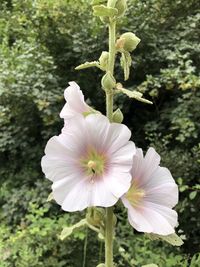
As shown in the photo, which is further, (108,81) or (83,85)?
(83,85)

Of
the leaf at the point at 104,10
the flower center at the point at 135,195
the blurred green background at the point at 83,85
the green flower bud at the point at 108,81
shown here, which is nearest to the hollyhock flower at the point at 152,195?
the flower center at the point at 135,195

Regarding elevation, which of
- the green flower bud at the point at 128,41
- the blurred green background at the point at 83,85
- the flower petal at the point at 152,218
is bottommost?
the blurred green background at the point at 83,85

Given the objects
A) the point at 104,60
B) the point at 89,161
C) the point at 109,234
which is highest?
the point at 104,60

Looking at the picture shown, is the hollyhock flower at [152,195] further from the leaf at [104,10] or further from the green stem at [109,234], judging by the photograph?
the leaf at [104,10]

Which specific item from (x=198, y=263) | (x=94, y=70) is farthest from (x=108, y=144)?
(x=94, y=70)

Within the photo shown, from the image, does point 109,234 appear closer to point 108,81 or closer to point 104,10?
point 108,81

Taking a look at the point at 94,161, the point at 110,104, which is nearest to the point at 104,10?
the point at 110,104

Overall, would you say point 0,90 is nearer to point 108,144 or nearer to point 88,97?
point 88,97

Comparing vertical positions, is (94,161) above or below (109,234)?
above
